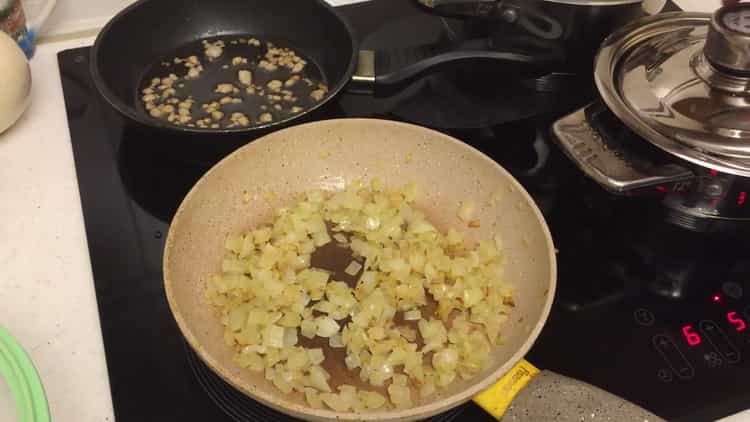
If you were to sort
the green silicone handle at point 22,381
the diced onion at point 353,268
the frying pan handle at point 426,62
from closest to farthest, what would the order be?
the green silicone handle at point 22,381
the diced onion at point 353,268
the frying pan handle at point 426,62

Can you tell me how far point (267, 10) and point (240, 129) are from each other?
1.16 ft

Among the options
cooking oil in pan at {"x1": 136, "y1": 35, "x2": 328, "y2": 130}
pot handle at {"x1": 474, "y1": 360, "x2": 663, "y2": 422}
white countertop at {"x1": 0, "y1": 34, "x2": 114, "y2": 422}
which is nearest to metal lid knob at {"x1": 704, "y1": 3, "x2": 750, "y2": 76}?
pot handle at {"x1": 474, "y1": 360, "x2": 663, "y2": 422}

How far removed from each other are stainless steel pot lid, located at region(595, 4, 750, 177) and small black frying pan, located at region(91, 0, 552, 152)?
12cm

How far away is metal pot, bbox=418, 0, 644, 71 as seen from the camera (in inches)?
33.7

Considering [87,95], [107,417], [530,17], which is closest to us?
[107,417]

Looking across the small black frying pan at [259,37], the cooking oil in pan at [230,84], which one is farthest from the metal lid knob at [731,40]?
the cooking oil in pan at [230,84]

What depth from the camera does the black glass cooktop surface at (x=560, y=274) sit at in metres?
0.68

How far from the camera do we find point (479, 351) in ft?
2.26

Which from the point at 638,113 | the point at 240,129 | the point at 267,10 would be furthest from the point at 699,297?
the point at 267,10

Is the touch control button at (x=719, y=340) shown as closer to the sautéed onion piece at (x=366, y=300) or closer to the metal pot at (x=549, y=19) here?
the sautéed onion piece at (x=366, y=300)

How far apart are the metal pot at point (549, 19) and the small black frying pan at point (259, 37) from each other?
2 centimetres

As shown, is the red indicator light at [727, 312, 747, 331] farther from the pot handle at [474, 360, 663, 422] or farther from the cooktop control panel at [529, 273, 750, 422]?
the pot handle at [474, 360, 663, 422]

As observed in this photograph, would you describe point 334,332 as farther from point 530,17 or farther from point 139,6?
point 139,6

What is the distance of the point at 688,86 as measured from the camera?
2.52 feet
